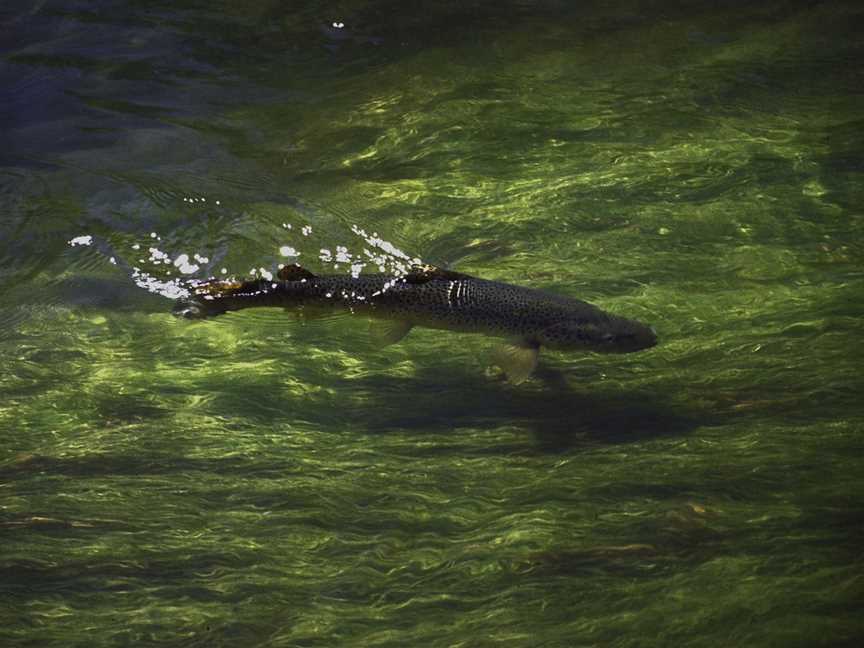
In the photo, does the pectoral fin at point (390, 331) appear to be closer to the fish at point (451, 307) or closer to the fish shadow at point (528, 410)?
the fish at point (451, 307)

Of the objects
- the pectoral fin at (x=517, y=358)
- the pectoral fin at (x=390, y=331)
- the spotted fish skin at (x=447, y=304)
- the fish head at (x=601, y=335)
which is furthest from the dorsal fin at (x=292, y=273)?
the fish head at (x=601, y=335)

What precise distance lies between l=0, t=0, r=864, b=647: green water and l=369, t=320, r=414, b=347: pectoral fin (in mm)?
124

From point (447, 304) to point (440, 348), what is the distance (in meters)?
0.34

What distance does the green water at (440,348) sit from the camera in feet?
12.0

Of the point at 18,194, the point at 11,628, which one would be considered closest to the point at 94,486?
the point at 11,628

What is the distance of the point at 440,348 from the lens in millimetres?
5676

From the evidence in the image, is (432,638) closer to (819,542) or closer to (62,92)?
(819,542)

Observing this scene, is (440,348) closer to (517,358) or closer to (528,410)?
(517,358)

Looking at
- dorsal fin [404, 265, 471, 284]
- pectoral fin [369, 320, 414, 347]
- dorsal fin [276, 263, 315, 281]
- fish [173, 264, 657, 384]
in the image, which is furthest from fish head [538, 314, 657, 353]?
dorsal fin [276, 263, 315, 281]

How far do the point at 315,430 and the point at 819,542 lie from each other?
220 centimetres

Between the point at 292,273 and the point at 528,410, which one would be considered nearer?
the point at 528,410

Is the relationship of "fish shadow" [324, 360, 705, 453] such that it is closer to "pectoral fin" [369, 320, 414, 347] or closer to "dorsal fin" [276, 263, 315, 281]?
"pectoral fin" [369, 320, 414, 347]

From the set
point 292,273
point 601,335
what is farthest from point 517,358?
point 292,273

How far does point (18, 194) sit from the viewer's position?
752cm
